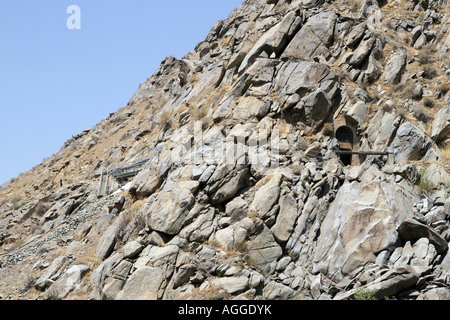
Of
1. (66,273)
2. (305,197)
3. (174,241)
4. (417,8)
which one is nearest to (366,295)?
(305,197)

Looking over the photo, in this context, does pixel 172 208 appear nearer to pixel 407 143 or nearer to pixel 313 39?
pixel 407 143

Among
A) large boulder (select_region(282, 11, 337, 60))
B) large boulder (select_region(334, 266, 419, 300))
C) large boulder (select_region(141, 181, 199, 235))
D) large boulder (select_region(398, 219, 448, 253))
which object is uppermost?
large boulder (select_region(282, 11, 337, 60))

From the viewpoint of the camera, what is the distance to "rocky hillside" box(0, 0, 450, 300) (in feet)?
50.6

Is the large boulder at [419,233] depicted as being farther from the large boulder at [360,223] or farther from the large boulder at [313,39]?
the large boulder at [313,39]

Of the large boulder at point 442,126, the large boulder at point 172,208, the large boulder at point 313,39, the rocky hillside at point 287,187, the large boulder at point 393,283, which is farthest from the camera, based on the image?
the large boulder at point 313,39

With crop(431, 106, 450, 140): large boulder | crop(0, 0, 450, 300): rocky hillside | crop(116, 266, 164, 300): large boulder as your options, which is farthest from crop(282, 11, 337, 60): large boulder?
crop(116, 266, 164, 300): large boulder

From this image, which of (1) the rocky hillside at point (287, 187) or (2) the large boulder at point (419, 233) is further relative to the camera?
(1) the rocky hillside at point (287, 187)

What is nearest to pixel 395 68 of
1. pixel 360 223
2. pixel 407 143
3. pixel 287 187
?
pixel 407 143

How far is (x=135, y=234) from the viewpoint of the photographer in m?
18.3

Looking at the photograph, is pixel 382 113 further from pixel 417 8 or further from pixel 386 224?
pixel 417 8

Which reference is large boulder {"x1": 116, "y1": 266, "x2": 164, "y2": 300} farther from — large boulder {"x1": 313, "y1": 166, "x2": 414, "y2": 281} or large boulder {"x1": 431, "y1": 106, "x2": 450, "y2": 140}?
large boulder {"x1": 431, "y1": 106, "x2": 450, "y2": 140}

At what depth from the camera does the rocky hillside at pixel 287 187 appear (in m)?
15.4

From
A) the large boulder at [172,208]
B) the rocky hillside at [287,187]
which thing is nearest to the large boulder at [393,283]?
the rocky hillside at [287,187]

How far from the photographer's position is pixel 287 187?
59.3 ft
